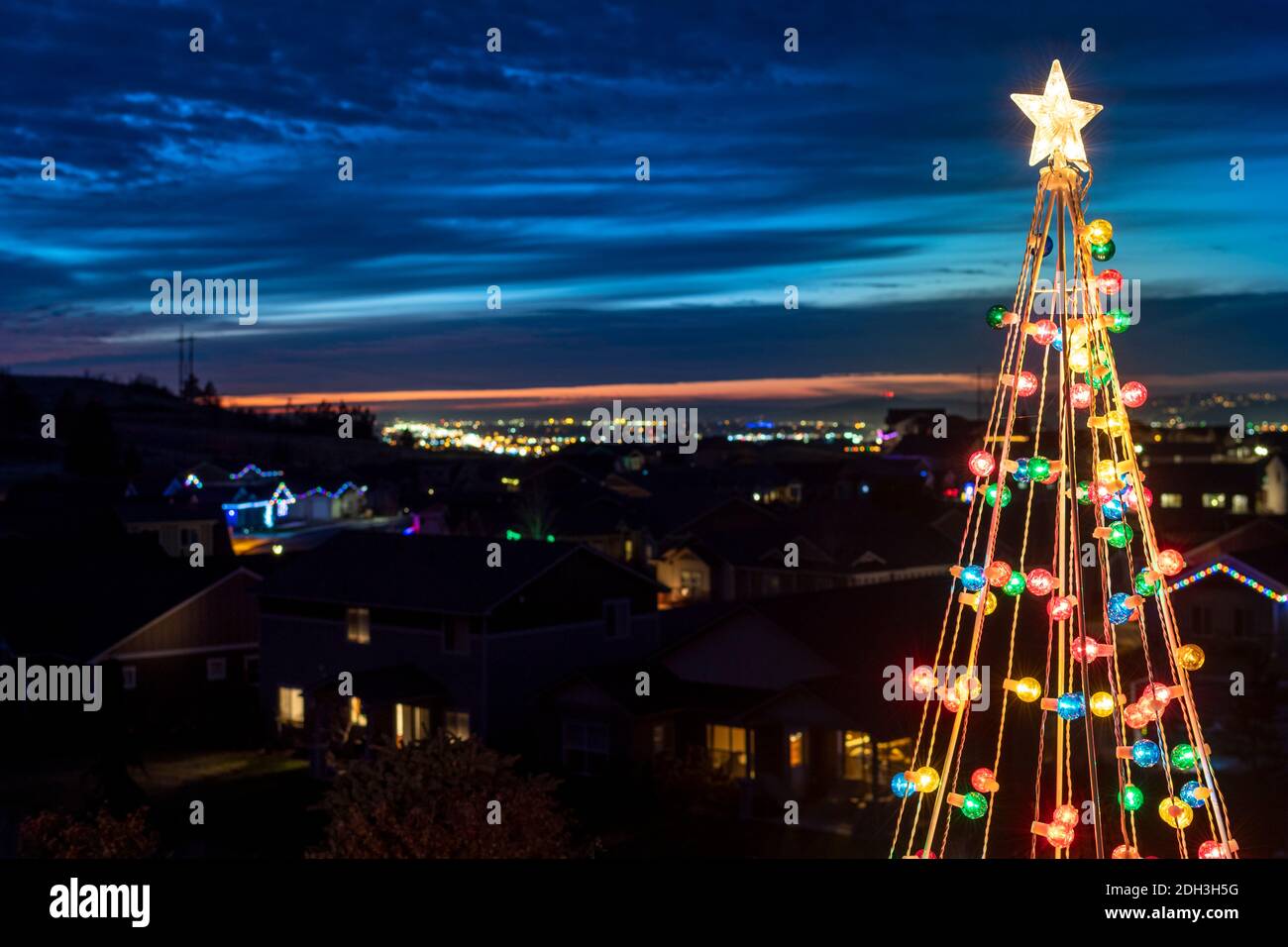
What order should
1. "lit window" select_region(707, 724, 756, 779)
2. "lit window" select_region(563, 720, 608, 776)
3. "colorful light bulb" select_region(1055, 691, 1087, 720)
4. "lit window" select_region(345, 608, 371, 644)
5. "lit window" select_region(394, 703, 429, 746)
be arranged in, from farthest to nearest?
"lit window" select_region(345, 608, 371, 644) → "lit window" select_region(394, 703, 429, 746) → "lit window" select_region(563, 720, 608, 776) → "lit window" select_region(707, 724, 756, 779) → "colorful light bulb" select_region(1055, 691, 1087, 720)

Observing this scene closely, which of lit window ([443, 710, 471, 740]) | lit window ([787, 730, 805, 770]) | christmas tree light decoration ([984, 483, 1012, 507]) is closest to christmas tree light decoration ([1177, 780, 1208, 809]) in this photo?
christmas tree light decoration ([984, 483, 1012, 507])

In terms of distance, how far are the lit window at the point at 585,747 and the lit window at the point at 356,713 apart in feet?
14.2

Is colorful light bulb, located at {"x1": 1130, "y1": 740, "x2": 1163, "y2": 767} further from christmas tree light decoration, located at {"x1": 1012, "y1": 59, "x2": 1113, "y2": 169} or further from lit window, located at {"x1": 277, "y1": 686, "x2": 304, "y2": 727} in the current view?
lit window, located at {"x1": 277, "y1": 686, "x2": 304, "y2": 727}

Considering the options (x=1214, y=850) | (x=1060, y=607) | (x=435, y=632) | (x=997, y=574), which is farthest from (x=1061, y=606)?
(x=435, y=632)

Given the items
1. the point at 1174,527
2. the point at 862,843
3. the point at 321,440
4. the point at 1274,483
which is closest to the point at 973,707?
the point at 862,843

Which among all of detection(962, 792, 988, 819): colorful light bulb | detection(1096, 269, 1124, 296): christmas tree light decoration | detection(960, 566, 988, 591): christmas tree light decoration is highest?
detection(1096, 269, 1124, 296): christmas tree light decoration

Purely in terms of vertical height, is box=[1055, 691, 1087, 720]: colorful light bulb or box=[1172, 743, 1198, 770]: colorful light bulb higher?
box=[1055, 691, 1087, 720]: colorful light bulb

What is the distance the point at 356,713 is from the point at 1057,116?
21.2m

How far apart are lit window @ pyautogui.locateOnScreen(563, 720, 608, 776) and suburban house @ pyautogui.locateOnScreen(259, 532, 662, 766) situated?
4.94 feet

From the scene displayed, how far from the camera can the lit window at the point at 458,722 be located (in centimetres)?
2534

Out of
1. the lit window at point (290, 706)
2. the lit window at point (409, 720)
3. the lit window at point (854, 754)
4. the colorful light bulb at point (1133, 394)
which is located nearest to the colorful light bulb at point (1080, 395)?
the colorful light bulb at point (1133, 394)

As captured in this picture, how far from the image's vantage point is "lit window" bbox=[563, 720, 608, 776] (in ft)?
78.4

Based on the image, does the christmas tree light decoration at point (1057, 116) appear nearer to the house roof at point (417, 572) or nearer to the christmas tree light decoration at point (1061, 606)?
the christmas tree light decoration at point (1061, 606)
